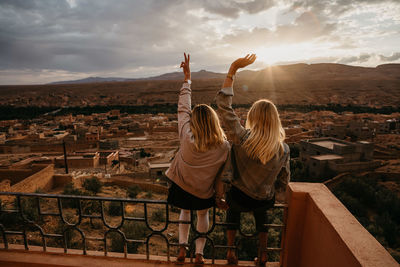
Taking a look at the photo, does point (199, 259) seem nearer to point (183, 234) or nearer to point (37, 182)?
point (183, 234)

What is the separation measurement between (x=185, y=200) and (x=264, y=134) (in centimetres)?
87

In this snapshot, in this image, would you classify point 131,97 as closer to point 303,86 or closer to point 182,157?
point 303,86

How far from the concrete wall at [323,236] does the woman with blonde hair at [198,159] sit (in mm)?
724

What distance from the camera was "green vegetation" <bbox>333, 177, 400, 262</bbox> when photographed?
9227mm

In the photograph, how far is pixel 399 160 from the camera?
18.3 metres

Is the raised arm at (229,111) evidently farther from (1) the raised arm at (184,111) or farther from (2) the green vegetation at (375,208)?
(2) the green vegetation at (375,208)

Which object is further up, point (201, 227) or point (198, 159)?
point (198, 159)

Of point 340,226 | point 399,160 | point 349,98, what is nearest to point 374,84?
point 349,98

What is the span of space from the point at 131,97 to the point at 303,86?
175 ft

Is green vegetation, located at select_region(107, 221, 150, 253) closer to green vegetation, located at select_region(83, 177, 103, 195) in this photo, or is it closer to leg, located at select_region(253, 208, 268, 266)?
leg, located at select_region(253, 208, 268, 266)

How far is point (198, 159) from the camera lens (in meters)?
1.91

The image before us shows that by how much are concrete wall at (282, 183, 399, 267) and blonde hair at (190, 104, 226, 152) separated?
849 mm

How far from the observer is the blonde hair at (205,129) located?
183cm

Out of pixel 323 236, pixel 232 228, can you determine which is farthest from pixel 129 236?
pixel 323 236
